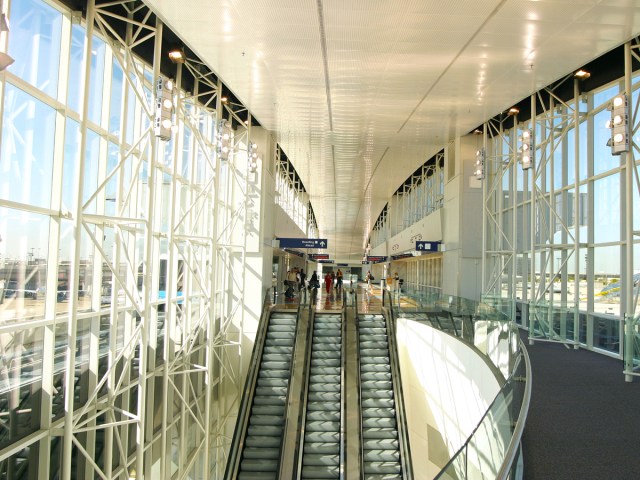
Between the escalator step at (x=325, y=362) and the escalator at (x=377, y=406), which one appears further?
the escalator step at (x=325, y=362)

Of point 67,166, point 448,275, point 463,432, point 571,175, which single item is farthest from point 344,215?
point 67,166

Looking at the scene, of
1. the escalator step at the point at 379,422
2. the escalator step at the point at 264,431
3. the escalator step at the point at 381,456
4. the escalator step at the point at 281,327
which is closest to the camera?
the escalator step at the point at 381,456

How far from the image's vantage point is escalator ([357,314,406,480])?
489 inches

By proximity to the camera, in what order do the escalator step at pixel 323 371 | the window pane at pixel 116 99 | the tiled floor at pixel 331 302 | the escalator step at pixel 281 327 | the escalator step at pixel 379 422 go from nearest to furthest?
the window pane at pixel 116 99 < the escalator step at pixel 379 422 < the escalator step at pixel 323 371 < the escalator step at pixel 281 327 < the tiled floor at pixel 331 302

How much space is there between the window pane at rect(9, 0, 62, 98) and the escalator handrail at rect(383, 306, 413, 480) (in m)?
10.7

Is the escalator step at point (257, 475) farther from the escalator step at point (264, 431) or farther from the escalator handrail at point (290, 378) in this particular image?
the escalator step at point (264, 431)

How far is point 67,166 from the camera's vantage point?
7613 millimetres

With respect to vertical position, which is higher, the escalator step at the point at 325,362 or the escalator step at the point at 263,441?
the escalator step at the point at 325,362

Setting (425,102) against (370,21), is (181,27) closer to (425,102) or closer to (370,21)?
(370,21)

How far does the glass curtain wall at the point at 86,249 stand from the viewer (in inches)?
257

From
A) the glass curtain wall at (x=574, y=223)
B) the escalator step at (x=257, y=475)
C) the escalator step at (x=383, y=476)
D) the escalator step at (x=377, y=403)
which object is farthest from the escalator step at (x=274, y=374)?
the glass curtain wall at (x=574, y=223)

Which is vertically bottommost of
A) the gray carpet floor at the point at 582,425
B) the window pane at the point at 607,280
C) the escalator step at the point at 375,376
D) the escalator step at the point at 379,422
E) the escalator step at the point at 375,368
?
the escalator step at the point at 379,422

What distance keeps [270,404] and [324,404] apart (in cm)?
160

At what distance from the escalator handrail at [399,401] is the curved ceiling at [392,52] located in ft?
20.9
